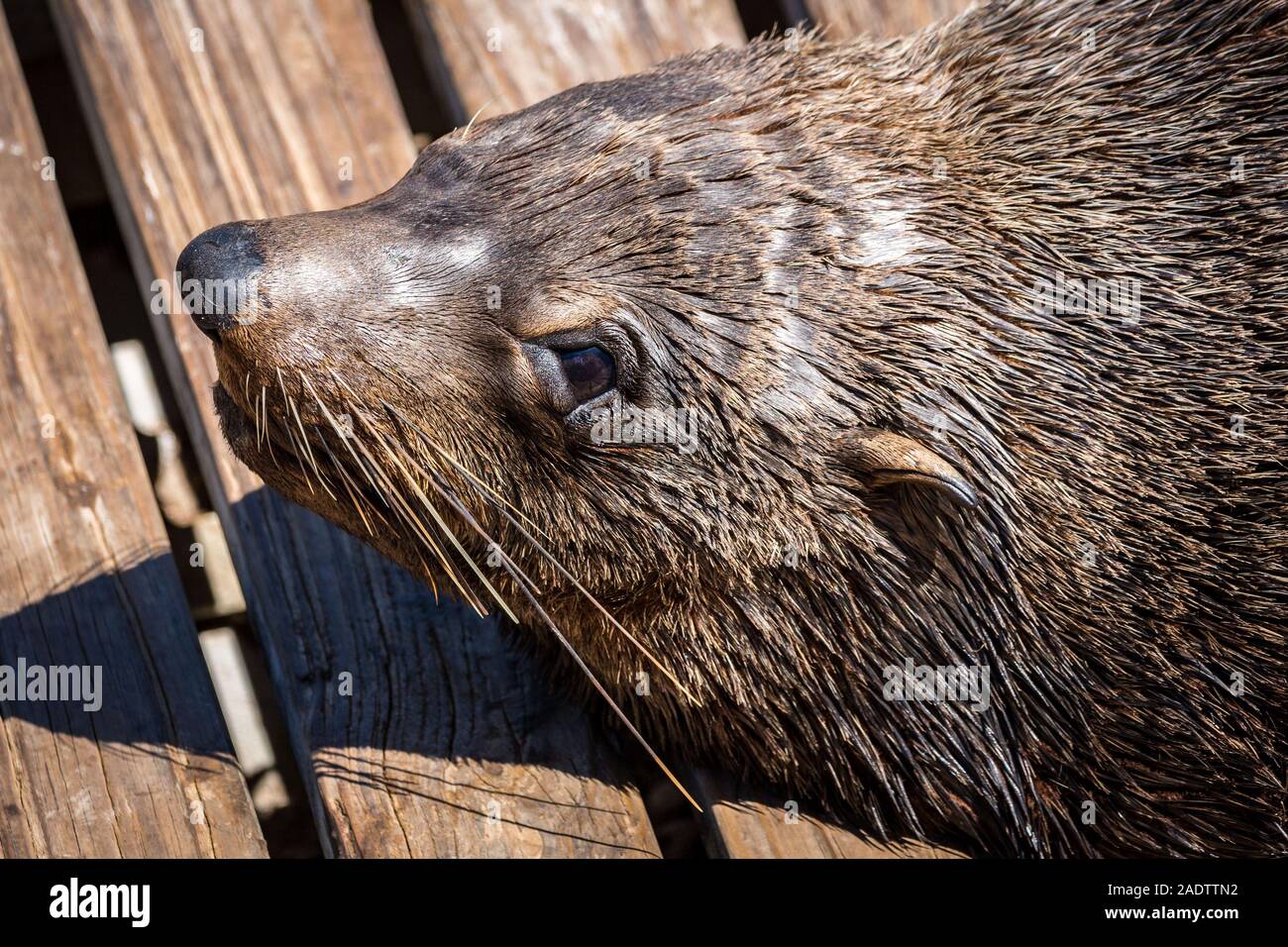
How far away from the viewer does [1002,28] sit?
335 centimetres

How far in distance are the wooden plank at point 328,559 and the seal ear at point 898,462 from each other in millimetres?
1135

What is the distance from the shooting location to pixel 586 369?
2.76 meters

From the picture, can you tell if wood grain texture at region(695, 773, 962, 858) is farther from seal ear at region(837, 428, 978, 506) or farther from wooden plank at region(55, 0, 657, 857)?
seal ear at region(837, 428, 978, 506)

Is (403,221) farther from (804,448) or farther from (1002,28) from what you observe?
(1002,28)

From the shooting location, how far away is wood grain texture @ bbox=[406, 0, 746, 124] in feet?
14.9

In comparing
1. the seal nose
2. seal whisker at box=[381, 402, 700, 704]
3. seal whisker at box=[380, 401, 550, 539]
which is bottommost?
seal whisker at box=[381, 402, 700, 704]

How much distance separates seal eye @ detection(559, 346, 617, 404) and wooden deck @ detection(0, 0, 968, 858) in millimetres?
1066

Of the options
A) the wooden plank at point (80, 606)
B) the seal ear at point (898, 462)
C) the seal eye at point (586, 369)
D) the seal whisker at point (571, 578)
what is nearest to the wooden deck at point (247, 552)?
the wooden plank at point (80, 606)

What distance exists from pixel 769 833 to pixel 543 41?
9.22ft

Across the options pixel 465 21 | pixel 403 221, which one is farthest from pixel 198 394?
pixel 465 21

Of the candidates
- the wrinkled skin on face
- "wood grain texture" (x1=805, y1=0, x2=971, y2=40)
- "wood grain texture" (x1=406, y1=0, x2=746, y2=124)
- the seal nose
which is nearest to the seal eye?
the wrinkled skin on face

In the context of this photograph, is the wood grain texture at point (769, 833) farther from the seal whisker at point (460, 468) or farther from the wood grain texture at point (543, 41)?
the wood grain texture at point (543, 41)
